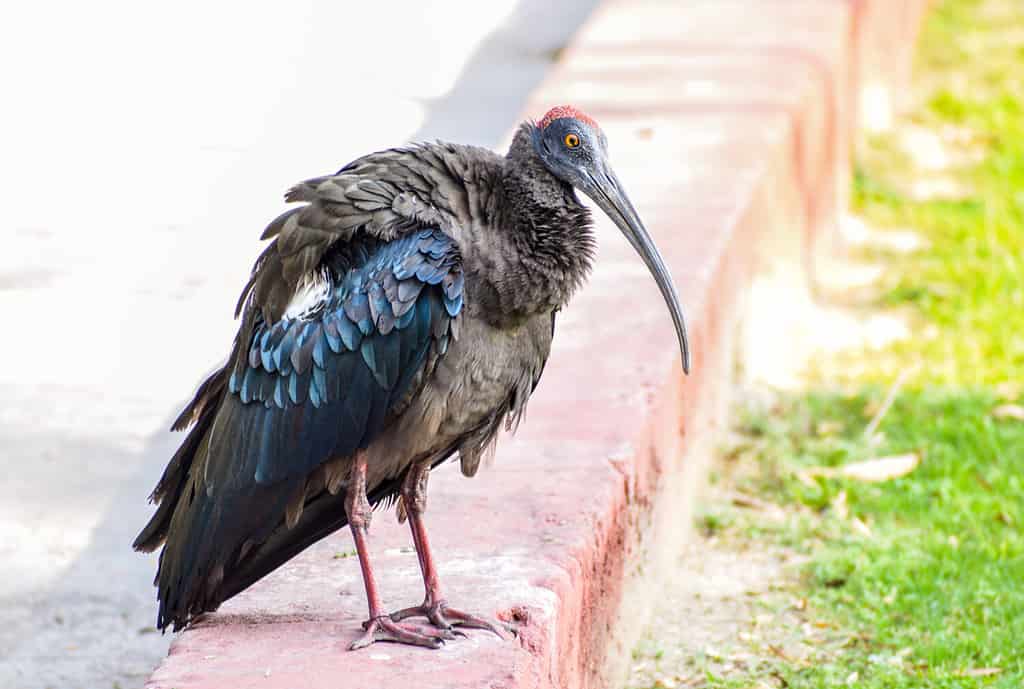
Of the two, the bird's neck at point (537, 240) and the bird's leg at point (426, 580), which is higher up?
the bird's neck at point (537, 240)

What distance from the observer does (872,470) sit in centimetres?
553

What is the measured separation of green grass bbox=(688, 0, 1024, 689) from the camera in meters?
4.44

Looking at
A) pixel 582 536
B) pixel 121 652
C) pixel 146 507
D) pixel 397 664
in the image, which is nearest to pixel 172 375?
pixel 146 507

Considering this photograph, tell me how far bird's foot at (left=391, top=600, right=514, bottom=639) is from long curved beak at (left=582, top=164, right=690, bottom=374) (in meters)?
0.69

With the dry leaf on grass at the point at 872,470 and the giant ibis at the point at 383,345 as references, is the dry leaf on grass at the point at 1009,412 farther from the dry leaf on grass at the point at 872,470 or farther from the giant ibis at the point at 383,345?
the giant ibis at the point at 383,345

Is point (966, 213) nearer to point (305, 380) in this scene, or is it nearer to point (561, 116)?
point (561, 116)

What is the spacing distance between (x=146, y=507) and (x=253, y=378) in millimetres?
2229

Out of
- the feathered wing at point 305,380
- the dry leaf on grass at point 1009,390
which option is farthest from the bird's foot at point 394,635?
the dry leaf on grass at point 1009,390

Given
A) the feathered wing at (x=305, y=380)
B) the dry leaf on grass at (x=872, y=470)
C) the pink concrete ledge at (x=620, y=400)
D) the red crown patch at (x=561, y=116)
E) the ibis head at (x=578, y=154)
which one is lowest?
the dry leaf on grass at (x=872, y=470)

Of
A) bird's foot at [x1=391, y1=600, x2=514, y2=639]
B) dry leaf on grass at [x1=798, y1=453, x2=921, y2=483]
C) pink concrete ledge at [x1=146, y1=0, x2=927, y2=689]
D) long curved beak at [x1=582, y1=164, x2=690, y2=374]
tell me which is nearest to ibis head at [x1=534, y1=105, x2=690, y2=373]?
long curved beak at [x1=582, y1=164, x2=690, y2=374]

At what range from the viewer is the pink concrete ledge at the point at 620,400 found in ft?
11.3

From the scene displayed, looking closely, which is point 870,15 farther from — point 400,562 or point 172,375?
point 400,562

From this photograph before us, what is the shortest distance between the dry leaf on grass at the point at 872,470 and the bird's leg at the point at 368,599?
2.36 m

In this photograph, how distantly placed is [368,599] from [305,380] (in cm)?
47
